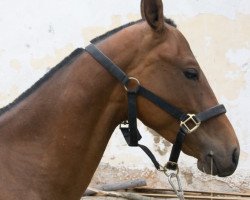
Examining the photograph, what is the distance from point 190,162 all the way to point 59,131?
12.5 ft

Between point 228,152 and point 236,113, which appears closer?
point 228,152

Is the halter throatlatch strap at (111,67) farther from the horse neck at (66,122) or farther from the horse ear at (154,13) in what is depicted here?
the horse ear at (154,13)

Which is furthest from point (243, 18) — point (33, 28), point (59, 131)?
point (59, 131)

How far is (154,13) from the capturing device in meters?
2.56

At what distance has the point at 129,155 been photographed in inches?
244

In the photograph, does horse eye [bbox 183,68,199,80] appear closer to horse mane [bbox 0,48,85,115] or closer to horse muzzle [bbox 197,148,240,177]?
horse muzzle [bbox 197,148,240,177]

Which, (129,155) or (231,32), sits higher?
(231,32)

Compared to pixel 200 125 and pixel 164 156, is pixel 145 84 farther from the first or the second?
pixel 164 156

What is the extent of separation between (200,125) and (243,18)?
12.4 feet

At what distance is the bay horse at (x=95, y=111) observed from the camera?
2482 millimetres

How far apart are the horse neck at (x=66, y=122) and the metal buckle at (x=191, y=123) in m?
0.34

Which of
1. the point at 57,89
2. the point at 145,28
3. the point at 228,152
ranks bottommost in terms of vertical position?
the point at 228,152

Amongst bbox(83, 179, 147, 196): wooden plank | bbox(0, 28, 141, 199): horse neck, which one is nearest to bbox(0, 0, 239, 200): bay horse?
bbox(0, 28, 141, 199): horse neck

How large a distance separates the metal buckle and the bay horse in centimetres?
4
